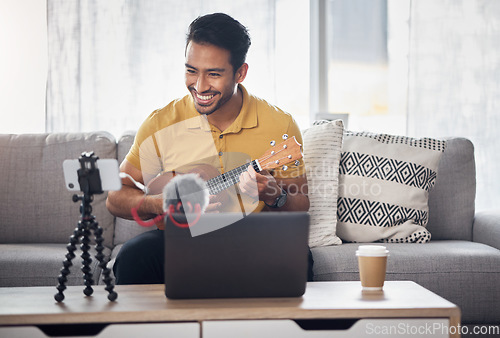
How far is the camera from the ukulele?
1.59m

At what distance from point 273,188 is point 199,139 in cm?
42

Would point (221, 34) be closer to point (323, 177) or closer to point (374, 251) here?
point (323, 177)

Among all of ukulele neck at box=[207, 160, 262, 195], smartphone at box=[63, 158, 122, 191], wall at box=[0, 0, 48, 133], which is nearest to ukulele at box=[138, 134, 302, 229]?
ukulele neck at box=[207, 160, 262, 195]

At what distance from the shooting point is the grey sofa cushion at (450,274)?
184 cm

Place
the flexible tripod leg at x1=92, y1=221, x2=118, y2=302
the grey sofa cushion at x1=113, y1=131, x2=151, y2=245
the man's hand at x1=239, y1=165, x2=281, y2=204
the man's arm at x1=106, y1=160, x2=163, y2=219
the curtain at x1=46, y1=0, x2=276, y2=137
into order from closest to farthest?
1. the flexible tripod leg at x1=92, y1=221, x2=118, y2=302
2. the man's hand at x1=239, y1=165, x2=281, y2=204
3. the man's arm at x1=106, y1=160, x2=163, y2=219
4. the grey sofa cushion at x1=113, y1=131, x2=151, y2=245
5. the curtain at x1=46, y1=0, x2=276, y2=137

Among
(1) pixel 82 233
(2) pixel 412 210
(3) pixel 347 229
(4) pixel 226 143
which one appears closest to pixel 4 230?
(4) pixel 226 143

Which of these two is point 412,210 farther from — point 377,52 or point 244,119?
point 377,52

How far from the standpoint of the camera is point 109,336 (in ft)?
3.51

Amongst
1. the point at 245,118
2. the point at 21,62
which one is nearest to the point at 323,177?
the point at 245,118

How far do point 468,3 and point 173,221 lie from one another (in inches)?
89.0

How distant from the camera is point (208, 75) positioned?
1866 mm

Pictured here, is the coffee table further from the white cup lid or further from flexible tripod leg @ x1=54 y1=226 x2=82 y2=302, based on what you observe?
the white cup lid

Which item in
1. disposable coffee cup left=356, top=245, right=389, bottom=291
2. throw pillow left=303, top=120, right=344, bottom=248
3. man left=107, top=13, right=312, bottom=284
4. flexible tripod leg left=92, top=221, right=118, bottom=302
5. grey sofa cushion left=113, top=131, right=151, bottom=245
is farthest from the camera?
grey sofa cushion left=113, top=131, right=151, bottom=245

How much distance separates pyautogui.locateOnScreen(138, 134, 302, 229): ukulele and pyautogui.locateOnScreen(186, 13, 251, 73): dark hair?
1.37ft
